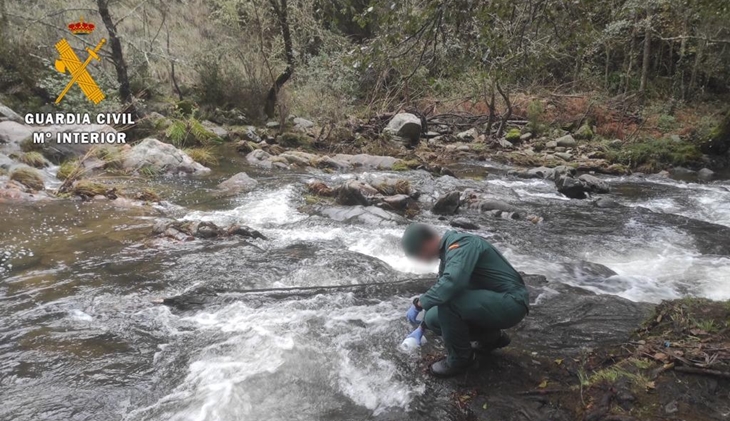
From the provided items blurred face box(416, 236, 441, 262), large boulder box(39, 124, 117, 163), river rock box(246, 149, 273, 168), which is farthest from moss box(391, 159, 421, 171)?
blurred face box(416, 236, 441, 262)

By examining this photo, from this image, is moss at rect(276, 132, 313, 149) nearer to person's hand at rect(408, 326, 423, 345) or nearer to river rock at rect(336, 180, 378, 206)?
river rock at rect(336, 180, 378, 206)

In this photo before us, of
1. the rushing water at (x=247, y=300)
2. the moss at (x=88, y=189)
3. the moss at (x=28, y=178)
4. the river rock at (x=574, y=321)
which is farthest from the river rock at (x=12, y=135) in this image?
the river rock at (x=574, y=321)

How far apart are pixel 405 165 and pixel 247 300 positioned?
906 centimetres

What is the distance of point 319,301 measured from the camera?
496 cm

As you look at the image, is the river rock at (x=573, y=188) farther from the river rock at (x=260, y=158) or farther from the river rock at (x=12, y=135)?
the river rock at (x=12, y=135)

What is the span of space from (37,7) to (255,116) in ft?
25.8

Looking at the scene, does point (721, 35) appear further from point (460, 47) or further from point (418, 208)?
point (460, 47)

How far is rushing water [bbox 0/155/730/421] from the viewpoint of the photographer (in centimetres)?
339

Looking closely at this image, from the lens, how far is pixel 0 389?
3408mm

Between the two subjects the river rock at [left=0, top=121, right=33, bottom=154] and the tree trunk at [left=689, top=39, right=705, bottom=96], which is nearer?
the river rock at [left=0, top=121, right=33, bottom=154]

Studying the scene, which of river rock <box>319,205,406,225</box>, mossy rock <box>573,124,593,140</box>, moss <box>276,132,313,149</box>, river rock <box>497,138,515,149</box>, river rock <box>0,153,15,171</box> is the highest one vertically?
mossy rock <box>573,124,593,140</box>

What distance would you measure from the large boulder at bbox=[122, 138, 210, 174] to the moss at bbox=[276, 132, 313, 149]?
4165mm

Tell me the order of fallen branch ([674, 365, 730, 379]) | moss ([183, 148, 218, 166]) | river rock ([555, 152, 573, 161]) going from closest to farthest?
fallen branch ([674, 365, 730, 379]), moss ([183, 148, 218, 166]), river rock ([555, 152, 573, 161])

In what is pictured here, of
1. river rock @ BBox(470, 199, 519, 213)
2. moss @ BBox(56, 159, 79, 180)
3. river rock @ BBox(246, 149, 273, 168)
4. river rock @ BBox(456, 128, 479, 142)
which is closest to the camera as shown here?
river rock @ BBox(470, 199, 519, 213)
